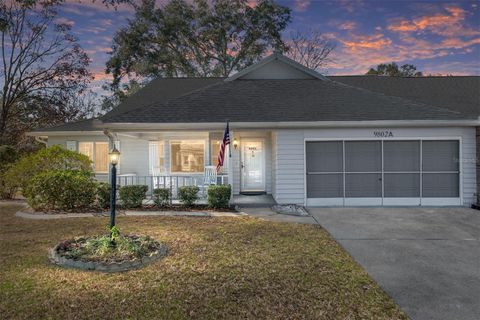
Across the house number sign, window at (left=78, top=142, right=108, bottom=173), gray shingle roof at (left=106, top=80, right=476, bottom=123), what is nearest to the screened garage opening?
the house number sign

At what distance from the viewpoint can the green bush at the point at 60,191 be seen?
9508 millimetres

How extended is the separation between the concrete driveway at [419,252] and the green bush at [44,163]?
28.9ft

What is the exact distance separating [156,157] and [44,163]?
3.97 meters

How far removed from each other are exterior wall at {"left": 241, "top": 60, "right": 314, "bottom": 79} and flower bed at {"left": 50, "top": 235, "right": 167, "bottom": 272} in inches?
372

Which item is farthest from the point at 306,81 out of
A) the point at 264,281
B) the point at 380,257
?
the point at 264,281

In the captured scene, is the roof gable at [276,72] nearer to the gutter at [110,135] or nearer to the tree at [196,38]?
the gutter at [110,135]

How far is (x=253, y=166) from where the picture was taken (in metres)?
12.8

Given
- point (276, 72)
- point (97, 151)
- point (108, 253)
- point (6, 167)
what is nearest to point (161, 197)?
point (108, 253)

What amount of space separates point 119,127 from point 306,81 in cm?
779

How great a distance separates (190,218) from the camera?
8766mm

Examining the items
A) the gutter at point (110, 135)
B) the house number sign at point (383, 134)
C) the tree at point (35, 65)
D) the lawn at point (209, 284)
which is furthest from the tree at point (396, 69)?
the lawn at point (209, 284)

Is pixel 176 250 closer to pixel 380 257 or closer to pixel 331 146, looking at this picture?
pixel 380 257

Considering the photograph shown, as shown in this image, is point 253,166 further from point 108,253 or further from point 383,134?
point 108,253

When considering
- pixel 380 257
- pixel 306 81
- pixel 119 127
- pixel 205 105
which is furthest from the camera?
pixel 306 81
